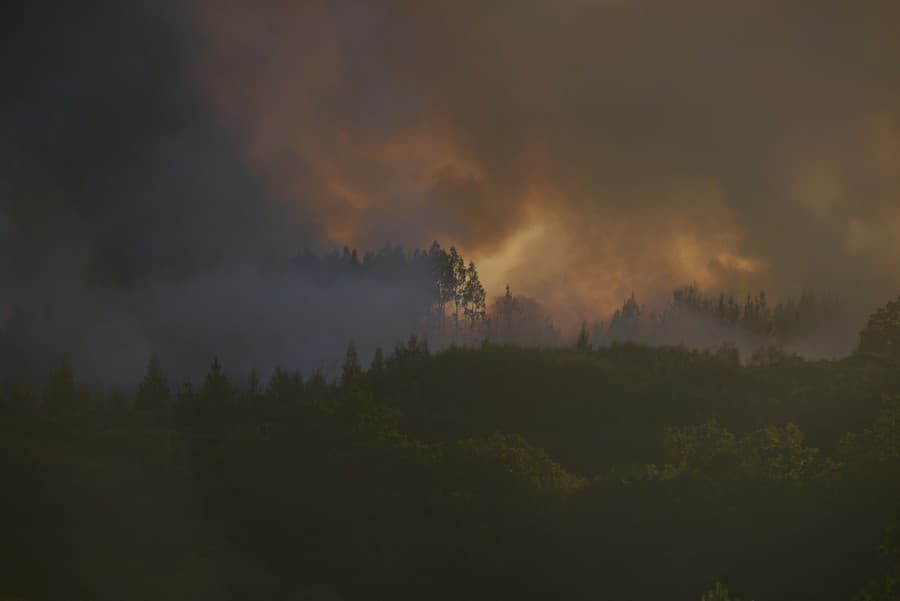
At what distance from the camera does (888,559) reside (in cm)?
1271

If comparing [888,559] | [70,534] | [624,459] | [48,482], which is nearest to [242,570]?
[70,534]

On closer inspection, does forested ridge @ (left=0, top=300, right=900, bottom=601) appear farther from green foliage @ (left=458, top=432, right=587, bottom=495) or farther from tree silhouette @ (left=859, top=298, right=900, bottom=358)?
tree silhouette @ (left=859, top=298, right=900, bottom=358)

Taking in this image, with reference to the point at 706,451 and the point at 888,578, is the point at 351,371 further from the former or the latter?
the point at 888,578

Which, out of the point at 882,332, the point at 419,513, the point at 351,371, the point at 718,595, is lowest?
the point at 718,595

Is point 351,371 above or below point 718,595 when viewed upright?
above

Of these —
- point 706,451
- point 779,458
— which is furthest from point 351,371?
point 779,458

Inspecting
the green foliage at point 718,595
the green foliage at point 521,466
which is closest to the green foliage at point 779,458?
the green foliage at point 718,595

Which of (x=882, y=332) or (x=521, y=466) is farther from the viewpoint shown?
(x=882, y=332)

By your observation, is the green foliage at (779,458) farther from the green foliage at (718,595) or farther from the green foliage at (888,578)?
the green foliage at (718,595)

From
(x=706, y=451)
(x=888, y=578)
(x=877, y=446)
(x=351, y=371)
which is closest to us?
(x=888, y=578)

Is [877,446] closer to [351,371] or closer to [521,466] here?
[521,466]

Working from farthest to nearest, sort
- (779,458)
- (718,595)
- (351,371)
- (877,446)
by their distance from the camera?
(351,371)
(779,458)
(877,446)
(718,595)

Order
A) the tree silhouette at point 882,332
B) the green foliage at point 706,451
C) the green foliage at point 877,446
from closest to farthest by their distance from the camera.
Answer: the green foliage at point 877,446 → the green foliage at point 706,451 → the tree silhouette at point 882,332

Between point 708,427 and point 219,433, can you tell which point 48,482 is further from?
point 708,427
